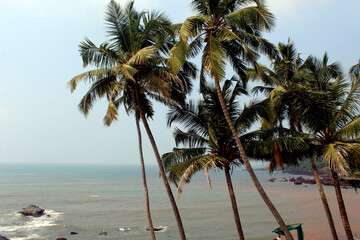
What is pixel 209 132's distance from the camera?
11586 millimetres

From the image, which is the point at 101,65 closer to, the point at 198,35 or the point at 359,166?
the point at 198,35

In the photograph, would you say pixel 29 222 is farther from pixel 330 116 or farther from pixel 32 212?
pixel 330 116

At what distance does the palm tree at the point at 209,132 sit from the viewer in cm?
1181

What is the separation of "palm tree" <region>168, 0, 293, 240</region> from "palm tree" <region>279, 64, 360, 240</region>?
241 centimetres

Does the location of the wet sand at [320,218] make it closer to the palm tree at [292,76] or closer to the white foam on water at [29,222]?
the palm tree at [292,76]

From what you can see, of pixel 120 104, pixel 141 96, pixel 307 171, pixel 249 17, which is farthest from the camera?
pixel 307 171

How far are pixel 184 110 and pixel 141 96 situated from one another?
2.14 m

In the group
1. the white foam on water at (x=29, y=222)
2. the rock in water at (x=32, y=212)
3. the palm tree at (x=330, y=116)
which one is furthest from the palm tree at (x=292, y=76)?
the rock in water at (x=32, y=212)

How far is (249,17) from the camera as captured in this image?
9820 millimetres

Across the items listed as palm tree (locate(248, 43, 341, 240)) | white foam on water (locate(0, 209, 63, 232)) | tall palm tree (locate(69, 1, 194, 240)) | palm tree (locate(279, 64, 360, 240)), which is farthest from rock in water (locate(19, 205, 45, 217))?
palm tree (locate(279, 64, 360, 240))

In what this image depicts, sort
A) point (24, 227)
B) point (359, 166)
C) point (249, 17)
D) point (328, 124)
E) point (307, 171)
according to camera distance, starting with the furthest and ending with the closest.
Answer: point (307, 171) < point (24, 227) < point (328, 124) < point (359, 166) < point (249, 17)

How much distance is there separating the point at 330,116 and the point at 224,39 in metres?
5.32

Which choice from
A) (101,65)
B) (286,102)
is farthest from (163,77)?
(286,102)

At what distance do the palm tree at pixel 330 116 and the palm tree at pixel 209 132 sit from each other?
5.28ft
